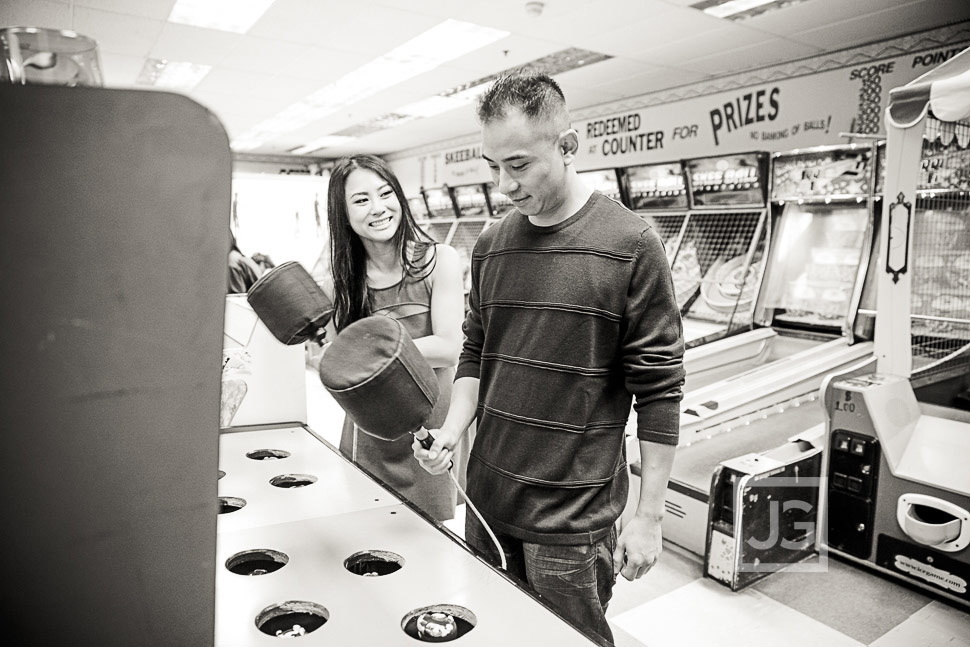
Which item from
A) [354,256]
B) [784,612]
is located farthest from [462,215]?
[354,256]

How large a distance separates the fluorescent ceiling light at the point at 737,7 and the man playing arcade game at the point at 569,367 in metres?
4.00

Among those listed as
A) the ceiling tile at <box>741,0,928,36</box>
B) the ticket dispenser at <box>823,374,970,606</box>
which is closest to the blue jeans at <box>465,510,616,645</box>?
the ticket dispenser at <box>823,374,970,606</box>

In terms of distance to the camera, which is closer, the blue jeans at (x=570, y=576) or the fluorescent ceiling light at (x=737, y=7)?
the blue jeans at (x=570, y=576)

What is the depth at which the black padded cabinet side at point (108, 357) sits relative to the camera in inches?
17.5

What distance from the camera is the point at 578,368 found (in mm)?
1326

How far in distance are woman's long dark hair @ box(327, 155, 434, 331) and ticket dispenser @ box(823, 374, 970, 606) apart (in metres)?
2.13

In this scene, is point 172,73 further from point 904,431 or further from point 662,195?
point 904,431

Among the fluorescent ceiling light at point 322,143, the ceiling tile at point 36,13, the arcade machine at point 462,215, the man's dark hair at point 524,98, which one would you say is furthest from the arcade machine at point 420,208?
the man's dark hair at point 524,98

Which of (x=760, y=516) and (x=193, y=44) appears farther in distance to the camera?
(x=193, y=44)

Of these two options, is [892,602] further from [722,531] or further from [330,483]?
[330,483]

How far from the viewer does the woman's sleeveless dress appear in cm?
179

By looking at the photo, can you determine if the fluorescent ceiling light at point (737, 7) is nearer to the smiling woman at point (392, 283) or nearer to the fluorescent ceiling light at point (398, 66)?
the fluorescent ceiling light at point (398, 66)

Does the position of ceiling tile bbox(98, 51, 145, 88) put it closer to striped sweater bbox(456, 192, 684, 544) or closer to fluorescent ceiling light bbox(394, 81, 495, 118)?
fluorescent ceiling light bbox(394, 81, 495, 118)

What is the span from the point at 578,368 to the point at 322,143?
38.4ft
